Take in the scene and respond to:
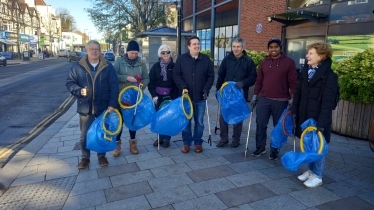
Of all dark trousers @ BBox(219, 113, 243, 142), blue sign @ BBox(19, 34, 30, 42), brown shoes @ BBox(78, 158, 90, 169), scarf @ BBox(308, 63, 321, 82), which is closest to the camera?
scarf @ BBox(308, 63, 321, 82)

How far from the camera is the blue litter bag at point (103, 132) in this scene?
152 inches

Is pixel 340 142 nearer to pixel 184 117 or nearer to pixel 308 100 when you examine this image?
pixel 308 100

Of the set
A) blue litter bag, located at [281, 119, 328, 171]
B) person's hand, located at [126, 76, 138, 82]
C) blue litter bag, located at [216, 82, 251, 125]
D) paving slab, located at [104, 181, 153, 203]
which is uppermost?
person's hand, located at [126, 76, 138, 82]

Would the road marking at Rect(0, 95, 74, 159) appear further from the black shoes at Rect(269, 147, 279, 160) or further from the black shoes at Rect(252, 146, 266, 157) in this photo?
the black shoes at Rect(269, 147, 279, 160)

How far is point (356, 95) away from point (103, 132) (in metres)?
4.73

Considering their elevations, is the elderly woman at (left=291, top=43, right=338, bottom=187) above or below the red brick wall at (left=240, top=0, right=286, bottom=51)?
below

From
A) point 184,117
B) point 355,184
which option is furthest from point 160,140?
point 355,184

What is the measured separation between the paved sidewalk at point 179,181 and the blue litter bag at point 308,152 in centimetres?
38

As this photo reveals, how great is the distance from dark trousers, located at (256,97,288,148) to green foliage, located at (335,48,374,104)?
202cm

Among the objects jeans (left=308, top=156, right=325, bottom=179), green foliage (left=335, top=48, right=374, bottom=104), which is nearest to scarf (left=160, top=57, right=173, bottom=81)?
jeans (left=308, top=156, right=325, bottom=179)

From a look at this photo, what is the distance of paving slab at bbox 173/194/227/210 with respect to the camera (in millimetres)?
3055

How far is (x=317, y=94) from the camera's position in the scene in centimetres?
338

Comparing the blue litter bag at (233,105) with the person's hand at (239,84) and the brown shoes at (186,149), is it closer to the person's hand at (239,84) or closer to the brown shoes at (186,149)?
the person's hand at (239,84)

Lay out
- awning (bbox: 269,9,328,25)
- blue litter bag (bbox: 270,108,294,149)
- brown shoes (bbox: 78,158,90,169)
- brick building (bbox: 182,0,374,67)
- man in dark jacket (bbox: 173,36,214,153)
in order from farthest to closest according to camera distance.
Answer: awning (bbox: 269,9,328,25) < brick building (bbox: 182,0,374,67) < man in dark jacket (bbox: 173,36,214,153) < brown shoes (bbox: 78,158,90,169) < blue litter bag (bbox: 270,108,294,149)
